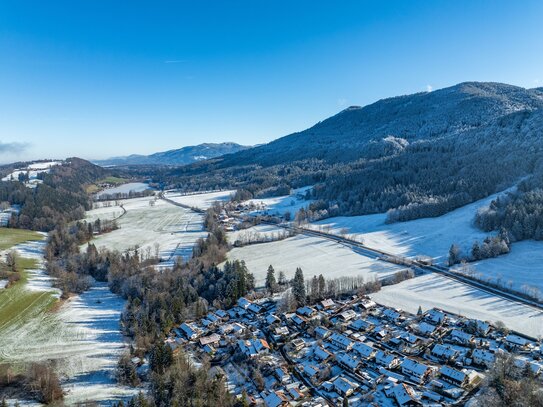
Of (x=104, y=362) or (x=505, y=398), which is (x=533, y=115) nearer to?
(x=505, y=398)

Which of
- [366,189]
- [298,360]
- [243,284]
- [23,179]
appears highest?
[23,179]

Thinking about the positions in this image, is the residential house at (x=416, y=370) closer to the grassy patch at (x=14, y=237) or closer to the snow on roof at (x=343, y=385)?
the snow on roof at (x=343, y=385)

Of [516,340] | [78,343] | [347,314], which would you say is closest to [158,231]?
[78,343]

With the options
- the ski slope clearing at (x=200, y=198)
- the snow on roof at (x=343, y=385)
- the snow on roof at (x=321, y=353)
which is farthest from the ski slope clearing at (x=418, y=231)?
the ski slope clearing at (x=200, y=198)

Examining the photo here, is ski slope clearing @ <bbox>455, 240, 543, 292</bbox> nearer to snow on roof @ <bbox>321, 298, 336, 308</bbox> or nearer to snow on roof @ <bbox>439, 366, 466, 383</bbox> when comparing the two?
snow on roof @ <bbox>321, 298, 336, 308</bbox>

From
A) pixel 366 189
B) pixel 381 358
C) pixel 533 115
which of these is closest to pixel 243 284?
pixel 381 358

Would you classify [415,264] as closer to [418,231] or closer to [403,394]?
[418,231]

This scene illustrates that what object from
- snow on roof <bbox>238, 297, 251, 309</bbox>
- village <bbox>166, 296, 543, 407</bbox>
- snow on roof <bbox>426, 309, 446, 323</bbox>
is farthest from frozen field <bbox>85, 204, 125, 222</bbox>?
snow on roof <bbox>426, 309, 446, 323</bbox>

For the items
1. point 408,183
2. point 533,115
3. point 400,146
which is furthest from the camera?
point 400,146
